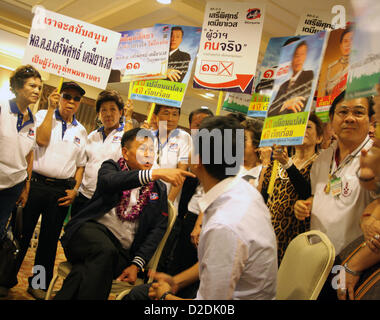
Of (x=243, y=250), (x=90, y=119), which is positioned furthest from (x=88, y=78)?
(x=90, y=119)

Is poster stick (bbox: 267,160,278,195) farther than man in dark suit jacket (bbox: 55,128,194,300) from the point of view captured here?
Yes

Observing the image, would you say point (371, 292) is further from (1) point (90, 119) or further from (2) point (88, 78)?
(1) point (90, 119)

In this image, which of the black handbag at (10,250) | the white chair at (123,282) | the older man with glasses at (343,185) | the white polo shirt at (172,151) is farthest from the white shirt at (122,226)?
the older man with glasses at (343,185)

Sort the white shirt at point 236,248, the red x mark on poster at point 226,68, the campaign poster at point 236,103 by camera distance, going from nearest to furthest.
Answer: the white shirt at point 236,248 < the red x mark on poster at point 226,68 < the campaign poster at point 236,103

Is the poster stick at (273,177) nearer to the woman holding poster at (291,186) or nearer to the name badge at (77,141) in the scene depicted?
the woman holding poster at (291,186)

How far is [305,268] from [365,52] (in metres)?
0.91

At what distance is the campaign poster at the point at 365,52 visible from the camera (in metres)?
1.37

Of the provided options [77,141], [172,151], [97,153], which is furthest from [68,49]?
[172,151]

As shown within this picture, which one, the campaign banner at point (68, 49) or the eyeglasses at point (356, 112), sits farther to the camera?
the campaign banner at point (68, 49)

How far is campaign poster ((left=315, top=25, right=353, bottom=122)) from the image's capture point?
2418 millimetres

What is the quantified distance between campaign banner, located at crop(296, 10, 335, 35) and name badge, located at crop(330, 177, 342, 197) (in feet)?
6.49

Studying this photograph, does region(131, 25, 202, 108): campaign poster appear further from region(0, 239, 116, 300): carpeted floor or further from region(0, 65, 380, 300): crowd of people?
region(0, 239, 116, 300): carpeted floor

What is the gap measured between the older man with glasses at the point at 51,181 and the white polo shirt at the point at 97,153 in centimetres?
12

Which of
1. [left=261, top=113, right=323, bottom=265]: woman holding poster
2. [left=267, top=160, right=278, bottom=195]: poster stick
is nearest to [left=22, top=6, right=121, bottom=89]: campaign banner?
[left=267, top=160, right=278, bottom=195]: poster stick
